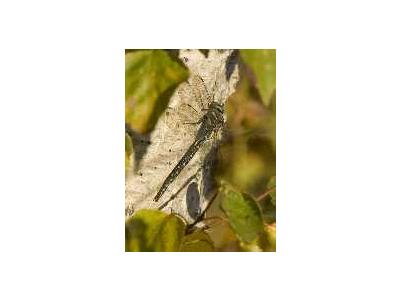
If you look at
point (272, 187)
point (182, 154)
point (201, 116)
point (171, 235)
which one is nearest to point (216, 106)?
point (201, 116)

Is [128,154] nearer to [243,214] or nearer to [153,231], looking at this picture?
[153,231]
